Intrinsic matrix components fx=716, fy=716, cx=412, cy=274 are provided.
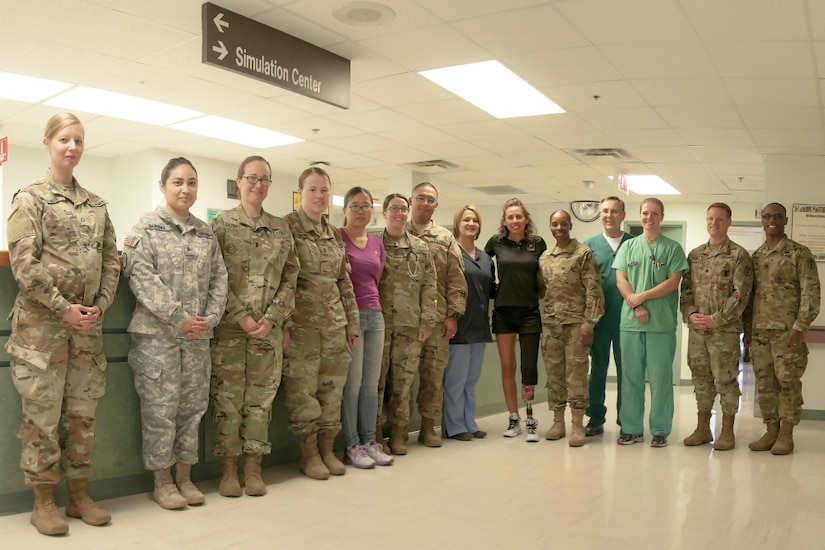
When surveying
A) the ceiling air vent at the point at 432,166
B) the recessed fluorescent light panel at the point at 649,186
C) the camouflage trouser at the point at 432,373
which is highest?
the ceiling air vent at the point at 432,166

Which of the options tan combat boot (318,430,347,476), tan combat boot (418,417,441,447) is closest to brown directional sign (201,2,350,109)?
tan combat boot (318,430,347,476)

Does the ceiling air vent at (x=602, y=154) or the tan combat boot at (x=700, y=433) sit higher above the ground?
the ceiling air vent at (x=602, y=154)

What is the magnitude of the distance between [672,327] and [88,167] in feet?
24.4

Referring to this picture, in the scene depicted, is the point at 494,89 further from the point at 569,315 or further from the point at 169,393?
the point at 169,393

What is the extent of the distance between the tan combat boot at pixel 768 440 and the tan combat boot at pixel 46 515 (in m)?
4.48

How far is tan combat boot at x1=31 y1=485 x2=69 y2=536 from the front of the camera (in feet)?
9.81

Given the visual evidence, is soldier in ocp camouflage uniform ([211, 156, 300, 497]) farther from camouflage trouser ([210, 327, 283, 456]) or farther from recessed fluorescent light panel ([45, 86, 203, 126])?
recessed fluorescent light panel ([45, 86, 203, 126])

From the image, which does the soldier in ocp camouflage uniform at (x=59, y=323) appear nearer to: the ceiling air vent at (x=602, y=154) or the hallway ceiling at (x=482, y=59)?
the hallway ceiling at (x=482, y=59)

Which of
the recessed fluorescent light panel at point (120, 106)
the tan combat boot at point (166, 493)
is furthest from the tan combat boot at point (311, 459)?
the recessed fluorescent light panel at point (120, 106)

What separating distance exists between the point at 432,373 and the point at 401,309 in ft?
2.11

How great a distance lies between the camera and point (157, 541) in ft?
9.69

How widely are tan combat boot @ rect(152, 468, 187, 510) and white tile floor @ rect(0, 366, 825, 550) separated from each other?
0.04 m

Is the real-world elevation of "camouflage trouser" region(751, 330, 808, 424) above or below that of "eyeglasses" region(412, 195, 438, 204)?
below

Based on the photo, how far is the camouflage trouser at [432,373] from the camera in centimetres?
497
